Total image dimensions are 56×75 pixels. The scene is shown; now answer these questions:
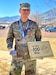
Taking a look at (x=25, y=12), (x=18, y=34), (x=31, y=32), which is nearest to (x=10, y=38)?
(x=18, y=34)

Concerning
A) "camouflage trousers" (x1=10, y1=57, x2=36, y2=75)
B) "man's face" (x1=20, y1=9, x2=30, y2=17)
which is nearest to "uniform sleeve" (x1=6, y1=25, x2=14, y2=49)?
"camouflage trousers" (x1=10, y1=57, x2=36, y2=75)

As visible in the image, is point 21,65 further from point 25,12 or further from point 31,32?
point 25,12

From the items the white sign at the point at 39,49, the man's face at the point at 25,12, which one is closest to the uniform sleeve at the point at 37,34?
the white sign at the point at 39,49

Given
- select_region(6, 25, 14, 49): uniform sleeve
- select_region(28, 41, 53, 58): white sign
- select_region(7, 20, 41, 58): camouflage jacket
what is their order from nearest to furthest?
select_region(28, 41, 53, 58): white sign → select_region(7, 20, 41, 58): camouflage jacket → select_region(6, 25, 14, 49): uniform sleeve

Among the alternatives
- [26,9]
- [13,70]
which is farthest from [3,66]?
[26,9]

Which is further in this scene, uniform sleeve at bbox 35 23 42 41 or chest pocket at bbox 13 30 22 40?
uniform sleeve at bbox 35 23 42 41

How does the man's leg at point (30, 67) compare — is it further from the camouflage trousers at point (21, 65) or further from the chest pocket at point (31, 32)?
the chest pocket at point (31, 32)

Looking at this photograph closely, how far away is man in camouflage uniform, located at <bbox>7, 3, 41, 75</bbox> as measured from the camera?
3908 mm

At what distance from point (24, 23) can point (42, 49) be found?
49cm

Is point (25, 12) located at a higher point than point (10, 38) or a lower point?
higher

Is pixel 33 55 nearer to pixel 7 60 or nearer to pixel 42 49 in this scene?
pixel 42 49

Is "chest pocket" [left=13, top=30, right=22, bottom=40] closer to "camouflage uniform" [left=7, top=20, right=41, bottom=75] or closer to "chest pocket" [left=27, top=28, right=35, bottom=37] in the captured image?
"camouflage uniform" [left=7, top=20, right=41, bottom=75]

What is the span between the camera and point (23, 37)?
394 cm

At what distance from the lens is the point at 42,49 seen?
12.8ft
